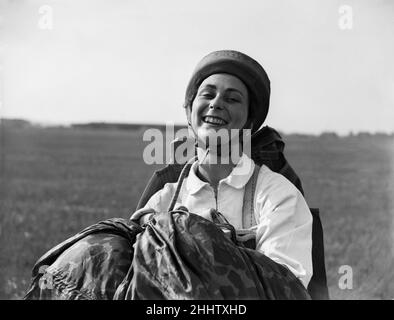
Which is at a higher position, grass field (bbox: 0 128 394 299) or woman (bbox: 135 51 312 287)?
woman (bbox: 135 51 312 287)

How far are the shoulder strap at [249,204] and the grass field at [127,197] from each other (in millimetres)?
2828

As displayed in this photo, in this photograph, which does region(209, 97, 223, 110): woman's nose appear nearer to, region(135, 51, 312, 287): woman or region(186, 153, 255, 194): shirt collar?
region(135, 51, 312, 287): woman

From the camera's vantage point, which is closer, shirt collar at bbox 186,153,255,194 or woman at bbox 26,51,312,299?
woman at bbox 26,51,312,299

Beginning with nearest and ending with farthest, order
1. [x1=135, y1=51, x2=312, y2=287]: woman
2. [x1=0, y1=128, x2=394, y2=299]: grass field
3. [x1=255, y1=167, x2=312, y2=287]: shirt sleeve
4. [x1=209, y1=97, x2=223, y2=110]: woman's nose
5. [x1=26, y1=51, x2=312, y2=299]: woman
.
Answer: [x1=26, y1=51, x2=312, y2=299]: woman < [x1=255, y1=167, x2=312, y2=287]: shirt sleeve < [x1=135, y1=51, x2=312, y2=287]: woman < [x1=209, y1=97, x2=223, y2=110]: woman's nose < [x1=0, y1=128, x2=394, y2=299]: grass field

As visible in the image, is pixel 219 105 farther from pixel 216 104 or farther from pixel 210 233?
pixel 210 233

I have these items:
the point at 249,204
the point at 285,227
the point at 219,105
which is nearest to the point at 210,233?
the point at 285,227

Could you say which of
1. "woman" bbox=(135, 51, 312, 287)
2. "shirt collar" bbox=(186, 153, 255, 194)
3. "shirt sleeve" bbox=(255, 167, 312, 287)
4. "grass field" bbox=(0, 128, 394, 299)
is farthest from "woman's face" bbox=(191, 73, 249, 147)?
"grass field" bbox=(0, 128, 394, 299)

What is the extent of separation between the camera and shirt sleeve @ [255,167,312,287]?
2818 millimetres

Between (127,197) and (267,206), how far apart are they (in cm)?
917

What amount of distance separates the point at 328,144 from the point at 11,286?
12375 millimetres

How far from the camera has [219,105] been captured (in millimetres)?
3131

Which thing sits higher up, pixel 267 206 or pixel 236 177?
pixel 236 177

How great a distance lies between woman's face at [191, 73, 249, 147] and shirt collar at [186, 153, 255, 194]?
19 centimetres
